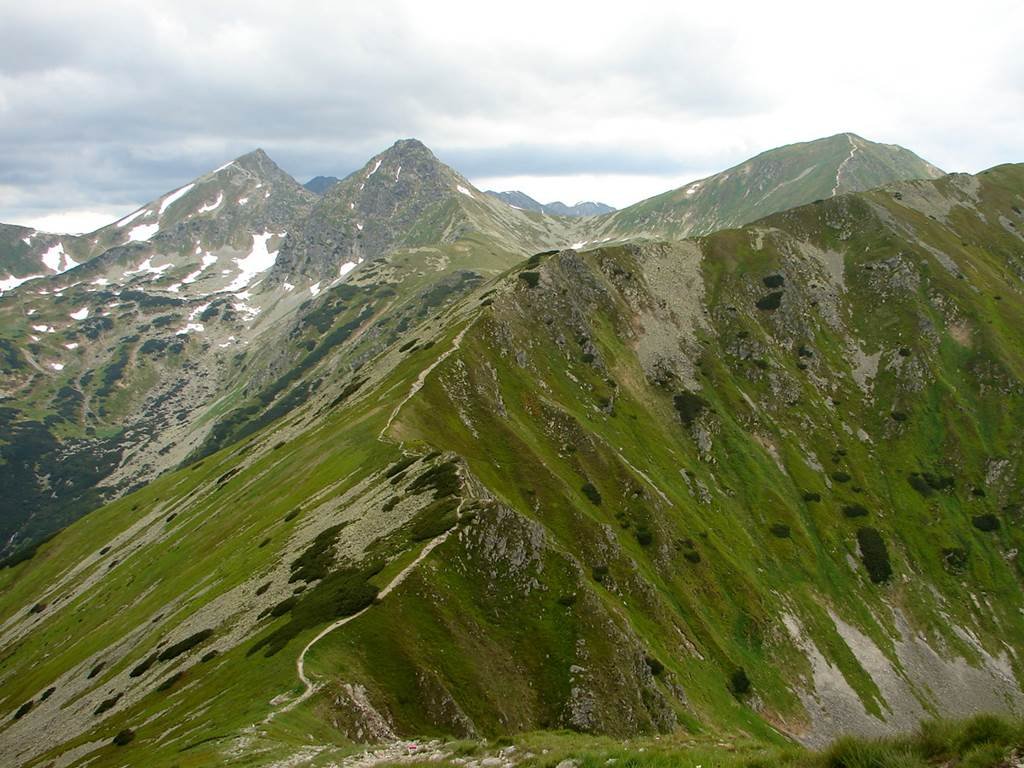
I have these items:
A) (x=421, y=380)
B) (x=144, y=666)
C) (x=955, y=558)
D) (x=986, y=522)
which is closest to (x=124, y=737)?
(x=144, y=666)

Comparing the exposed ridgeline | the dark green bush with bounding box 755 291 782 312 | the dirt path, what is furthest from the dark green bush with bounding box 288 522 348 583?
the dark green bush with bounding box 755 291 782 312

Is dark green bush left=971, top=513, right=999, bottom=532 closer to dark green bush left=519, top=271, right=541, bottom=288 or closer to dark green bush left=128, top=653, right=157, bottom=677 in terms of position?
dark green bush left=519, top=271, right=541, bottom=288

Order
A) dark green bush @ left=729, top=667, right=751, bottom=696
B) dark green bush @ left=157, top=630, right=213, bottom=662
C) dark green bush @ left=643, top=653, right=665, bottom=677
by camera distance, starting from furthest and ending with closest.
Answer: dark green bush @ left=729, top=667, right=751, bottom=696 → dark green bush @ left=643, top=653, right=665, bottom=677 → dark green bush @ left=157, top=630, right=213, bottom=662

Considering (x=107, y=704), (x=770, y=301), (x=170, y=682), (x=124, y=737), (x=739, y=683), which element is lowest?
(x=739, y=683)

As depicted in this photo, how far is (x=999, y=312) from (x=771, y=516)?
9933 centimetres

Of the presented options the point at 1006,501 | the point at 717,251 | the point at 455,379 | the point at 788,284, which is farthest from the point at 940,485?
the point at 455,379

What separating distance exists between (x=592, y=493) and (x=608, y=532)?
14.2 metres

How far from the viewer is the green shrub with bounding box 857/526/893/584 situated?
10825 centimetres

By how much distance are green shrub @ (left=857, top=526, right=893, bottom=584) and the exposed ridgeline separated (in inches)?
14.9

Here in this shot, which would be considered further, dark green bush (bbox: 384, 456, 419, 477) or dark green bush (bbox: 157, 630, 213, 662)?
dark green bush (bbox: 384, 456, 419, 477)

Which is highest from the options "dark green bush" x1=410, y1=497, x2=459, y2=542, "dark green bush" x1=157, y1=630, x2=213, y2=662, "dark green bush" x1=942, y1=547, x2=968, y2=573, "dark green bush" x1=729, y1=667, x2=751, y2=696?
"dark green bush" x1=410, y1=497, x2=459, y2=542

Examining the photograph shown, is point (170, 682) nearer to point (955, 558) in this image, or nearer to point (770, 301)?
point (955, 558)

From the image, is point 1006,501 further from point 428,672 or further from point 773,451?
point 428,672

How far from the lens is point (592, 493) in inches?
3610
